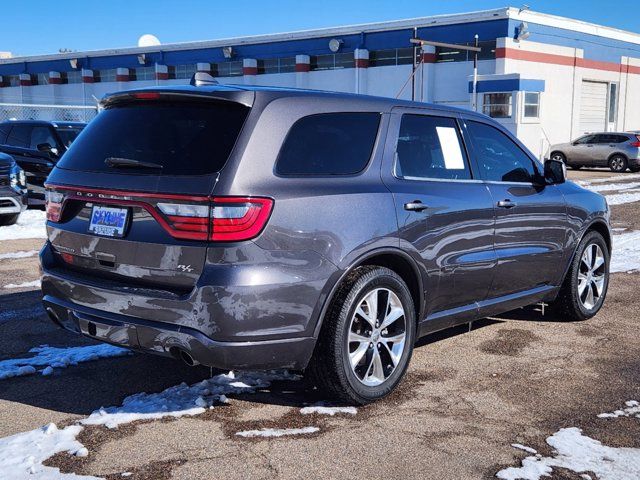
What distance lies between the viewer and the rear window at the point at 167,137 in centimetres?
390

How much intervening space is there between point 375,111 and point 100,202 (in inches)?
69.1

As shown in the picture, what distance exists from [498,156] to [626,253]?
5317 mm

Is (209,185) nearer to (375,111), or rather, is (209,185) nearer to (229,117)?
(229,117)

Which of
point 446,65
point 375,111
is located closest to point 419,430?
point 375,111

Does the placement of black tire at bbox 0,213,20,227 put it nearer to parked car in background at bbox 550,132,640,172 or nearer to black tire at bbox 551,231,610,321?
black tire at bbox 551,231,610,321

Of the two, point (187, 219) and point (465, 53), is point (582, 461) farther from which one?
point (465, 53)

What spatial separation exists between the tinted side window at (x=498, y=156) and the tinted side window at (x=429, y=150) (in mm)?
214

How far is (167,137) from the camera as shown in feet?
13.4

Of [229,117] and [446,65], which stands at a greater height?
[446,65]

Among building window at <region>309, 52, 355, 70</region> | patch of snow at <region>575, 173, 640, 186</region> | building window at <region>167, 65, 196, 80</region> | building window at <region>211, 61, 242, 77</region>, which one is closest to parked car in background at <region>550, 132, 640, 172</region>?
patch of snow at <region>575, 173, 640, 186</region>

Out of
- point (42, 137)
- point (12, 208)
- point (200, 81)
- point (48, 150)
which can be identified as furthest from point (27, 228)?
point (200, 81)

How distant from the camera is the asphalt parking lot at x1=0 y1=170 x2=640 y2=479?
3596mm

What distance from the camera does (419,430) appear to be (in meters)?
4.05

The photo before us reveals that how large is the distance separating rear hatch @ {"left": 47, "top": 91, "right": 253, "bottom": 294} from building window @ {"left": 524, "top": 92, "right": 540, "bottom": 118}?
28974 millimetres
